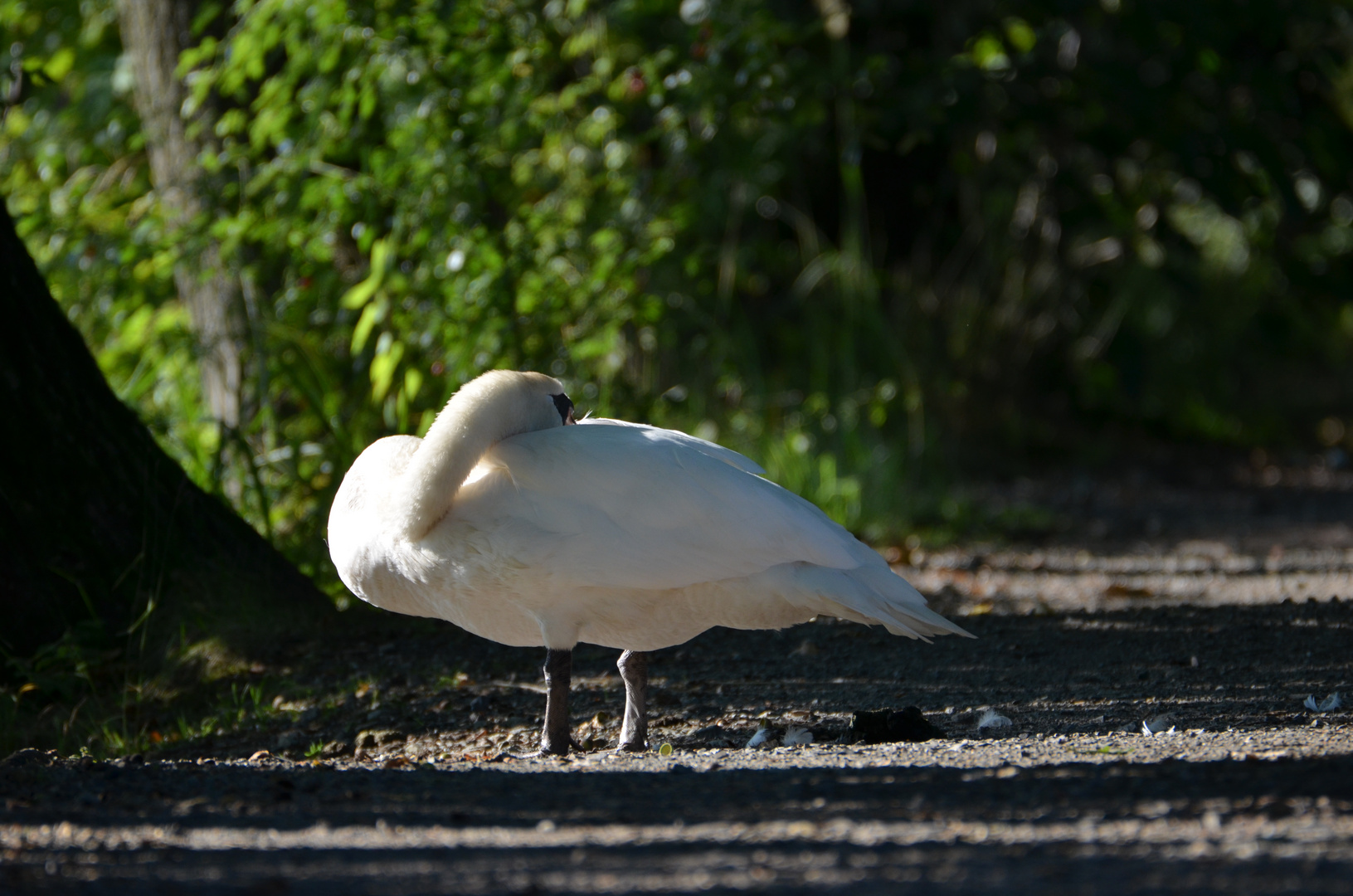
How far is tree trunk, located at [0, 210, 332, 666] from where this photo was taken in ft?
14.5

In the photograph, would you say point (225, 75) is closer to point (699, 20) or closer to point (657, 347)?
point (699, 20)

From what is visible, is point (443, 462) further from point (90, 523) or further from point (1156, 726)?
point (1156, 726)

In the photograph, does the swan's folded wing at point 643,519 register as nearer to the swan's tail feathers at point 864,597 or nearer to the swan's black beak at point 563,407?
the swan's tail feathers at point 864,597

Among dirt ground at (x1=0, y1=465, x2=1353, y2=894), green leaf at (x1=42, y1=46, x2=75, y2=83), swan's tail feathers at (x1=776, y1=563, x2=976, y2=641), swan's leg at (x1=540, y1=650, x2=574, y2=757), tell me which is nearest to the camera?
dirt ground at (x1=0, y1=465, x2=1353, y2=894)


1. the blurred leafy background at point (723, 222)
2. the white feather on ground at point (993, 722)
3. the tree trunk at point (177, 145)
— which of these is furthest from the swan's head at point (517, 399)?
the tree trunk at point (177, 145)

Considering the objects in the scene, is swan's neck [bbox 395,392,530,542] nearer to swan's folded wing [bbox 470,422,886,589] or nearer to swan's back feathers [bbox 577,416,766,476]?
swan's folded wing [bbox 470,422,886,589]

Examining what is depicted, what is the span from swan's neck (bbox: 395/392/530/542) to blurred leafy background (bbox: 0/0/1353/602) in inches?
72.4

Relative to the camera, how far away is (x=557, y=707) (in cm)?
363

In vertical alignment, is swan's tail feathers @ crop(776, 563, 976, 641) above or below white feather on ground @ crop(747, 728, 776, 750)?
above

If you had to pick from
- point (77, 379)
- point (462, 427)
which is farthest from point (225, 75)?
point (462, 427)

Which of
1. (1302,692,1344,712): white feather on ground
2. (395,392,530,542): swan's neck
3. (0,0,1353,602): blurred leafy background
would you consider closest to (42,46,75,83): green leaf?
(0,0,1353,602): blurred leafy background

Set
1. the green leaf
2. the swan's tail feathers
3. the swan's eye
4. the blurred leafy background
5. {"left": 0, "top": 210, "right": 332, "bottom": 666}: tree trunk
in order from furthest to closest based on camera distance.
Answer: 1. the green leaf
2. the blurred leafy background
3. {"left": 0, "top": 210, "right": 332, "bottom": 666}: tree trunk
4. the swan's eye
5. the swan's tail feathers

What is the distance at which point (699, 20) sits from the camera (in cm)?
614

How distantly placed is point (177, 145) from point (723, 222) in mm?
3644
